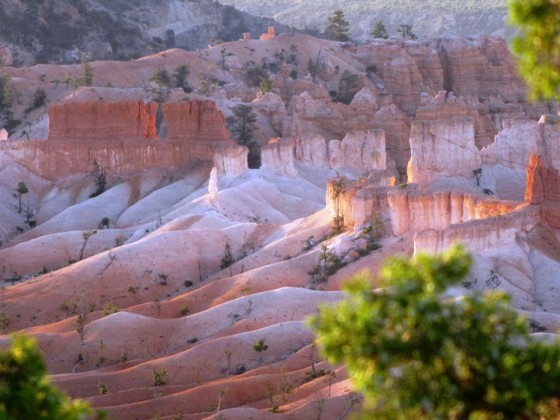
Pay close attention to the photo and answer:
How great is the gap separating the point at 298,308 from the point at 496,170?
63.0 ft

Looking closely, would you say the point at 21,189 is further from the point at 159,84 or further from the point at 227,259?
the point at 227,259

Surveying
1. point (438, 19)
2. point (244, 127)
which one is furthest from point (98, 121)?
point (438, 19)

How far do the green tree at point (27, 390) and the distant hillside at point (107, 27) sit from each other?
319 feet

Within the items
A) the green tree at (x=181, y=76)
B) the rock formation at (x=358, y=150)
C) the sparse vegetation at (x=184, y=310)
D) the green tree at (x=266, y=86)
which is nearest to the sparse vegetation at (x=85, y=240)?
the sparse vegetation at (x=184, y=310)

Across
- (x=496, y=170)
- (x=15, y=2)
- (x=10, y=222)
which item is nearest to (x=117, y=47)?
(x=15, y=2)

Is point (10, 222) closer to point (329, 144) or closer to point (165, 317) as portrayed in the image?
point (329, 144)

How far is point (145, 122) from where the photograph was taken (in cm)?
7250

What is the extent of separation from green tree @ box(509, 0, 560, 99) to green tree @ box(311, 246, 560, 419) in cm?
197

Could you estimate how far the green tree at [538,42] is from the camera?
11766mm

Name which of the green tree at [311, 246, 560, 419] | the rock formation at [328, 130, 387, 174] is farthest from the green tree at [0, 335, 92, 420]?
the rock formation at [328, 130, 387, 174]

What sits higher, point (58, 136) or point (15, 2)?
point (15, 2)

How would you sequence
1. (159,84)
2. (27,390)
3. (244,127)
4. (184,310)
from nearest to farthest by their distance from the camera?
(27,390) < (184,310) < (244,127) < (159,84)

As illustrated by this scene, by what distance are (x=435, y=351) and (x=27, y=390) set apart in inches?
169

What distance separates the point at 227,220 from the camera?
57.4 meters
